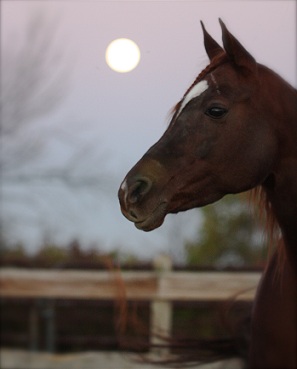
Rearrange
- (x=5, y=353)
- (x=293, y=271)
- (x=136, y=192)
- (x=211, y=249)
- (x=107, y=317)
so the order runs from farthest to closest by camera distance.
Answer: (x=211, y=249) < (x=107, y=317) < (x=5, y=353) < (x=293, y=271) < (x=136, y=192)

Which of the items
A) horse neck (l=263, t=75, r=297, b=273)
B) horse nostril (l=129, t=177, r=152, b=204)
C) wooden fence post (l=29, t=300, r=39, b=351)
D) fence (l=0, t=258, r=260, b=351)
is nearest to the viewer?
horse nostril (l=129, t=177, r=152, b=204)

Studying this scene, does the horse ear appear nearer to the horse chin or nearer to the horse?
the horse

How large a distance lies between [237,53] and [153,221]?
758 millimetres

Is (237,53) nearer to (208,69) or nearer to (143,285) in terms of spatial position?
(208,69)

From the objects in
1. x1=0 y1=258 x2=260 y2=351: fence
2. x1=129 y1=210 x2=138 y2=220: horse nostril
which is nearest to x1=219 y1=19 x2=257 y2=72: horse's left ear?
x1=129 y1=210 x2=138 y2=220: horse nostril

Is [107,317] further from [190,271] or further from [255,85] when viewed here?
[255,85]

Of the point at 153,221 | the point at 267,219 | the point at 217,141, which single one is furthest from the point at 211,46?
the point at 153,221

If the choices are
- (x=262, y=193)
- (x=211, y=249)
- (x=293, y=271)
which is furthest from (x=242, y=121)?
(x=211, y=249)

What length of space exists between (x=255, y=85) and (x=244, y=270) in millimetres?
4163

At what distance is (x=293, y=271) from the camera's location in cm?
393

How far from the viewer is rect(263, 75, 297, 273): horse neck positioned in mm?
3699

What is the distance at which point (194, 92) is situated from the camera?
3.64 m

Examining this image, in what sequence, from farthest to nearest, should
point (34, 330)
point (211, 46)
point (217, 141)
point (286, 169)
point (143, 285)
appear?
point (34, 330)
point (143, 285)
point (211, 46)
point (286, 169)
point (217, 141)

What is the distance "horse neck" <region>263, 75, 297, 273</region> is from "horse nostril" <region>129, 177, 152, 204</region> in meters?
0.57
